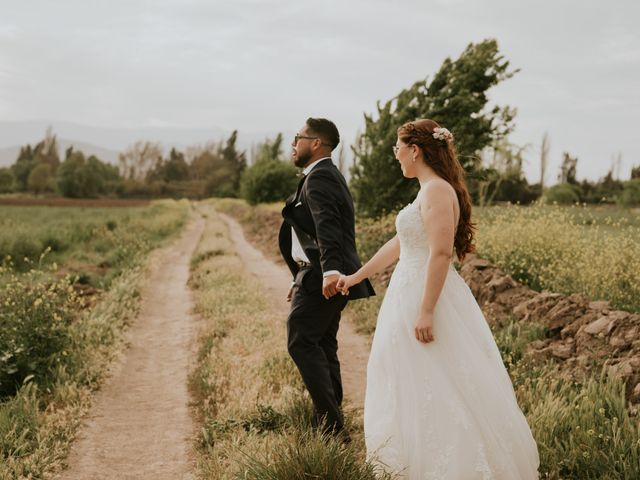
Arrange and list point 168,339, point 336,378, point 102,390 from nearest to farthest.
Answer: point 336,378 < point 102,390 < point 168,339

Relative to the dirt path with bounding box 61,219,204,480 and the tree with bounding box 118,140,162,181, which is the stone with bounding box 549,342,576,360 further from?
the tree with bounding box 118,140,162,181

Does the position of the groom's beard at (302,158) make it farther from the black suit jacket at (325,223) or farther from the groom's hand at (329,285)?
the groom's hand at (329,285)

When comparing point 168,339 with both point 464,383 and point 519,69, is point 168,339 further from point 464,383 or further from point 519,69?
point 519,69

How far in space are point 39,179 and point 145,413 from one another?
76.3 m

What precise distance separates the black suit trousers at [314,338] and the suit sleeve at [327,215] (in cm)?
24

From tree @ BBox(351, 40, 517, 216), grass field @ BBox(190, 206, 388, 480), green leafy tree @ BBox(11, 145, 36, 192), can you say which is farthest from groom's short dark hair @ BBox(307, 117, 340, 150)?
green leafy tree @ BBox(11, 145, 36, 192)

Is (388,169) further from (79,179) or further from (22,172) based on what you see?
(22,172)

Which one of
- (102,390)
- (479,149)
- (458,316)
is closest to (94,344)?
(102,390)

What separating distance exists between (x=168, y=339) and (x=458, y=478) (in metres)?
6.01

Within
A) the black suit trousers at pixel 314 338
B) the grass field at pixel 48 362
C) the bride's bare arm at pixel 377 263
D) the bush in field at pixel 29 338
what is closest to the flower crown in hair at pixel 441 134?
the bride's bare arm at pixel 377 263

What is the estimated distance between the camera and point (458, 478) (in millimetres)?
3018

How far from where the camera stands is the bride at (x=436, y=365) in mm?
3102

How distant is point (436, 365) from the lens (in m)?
3.22

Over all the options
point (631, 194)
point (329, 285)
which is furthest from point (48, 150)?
point (329, 285)
